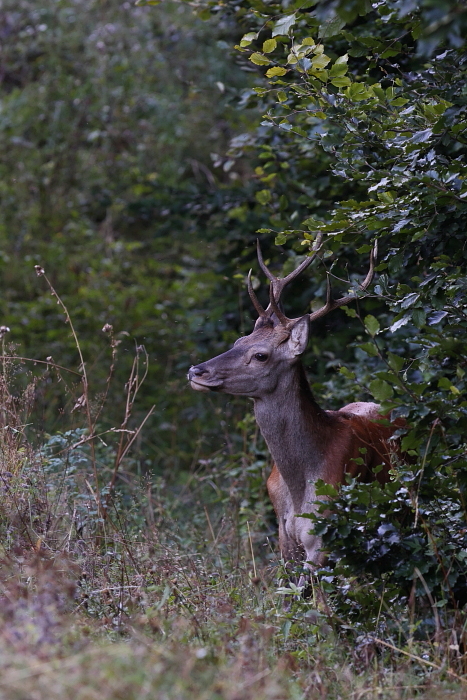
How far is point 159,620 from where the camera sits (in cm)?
371

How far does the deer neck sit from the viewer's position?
5.33 metres

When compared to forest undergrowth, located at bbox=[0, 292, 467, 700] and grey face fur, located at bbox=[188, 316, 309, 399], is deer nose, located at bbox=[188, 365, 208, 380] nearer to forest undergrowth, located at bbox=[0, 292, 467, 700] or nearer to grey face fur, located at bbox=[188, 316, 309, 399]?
grey face fur, located at bbox=[188, 316, 309, 399]

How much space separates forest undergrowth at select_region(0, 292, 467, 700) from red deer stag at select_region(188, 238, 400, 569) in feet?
1.48

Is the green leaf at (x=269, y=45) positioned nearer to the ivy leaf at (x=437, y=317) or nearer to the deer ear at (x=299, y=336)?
the ivy leaf at (x=437, y=317)

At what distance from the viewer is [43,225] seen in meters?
11.7

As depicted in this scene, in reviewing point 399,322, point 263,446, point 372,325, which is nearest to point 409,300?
point 399,322

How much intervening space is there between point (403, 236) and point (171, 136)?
838 cm

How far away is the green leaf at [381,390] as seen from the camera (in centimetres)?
369

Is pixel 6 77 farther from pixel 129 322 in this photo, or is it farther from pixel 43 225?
pixel 129 322

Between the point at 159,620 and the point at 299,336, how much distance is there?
2.18 metres

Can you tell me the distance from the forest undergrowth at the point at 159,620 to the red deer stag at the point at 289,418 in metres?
0.45

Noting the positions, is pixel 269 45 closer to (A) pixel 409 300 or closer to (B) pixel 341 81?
(B) pixel 341 81

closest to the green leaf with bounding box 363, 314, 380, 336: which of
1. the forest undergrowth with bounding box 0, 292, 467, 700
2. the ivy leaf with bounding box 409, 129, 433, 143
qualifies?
the ivy leaf with bounding box 409, 129, 433, 143

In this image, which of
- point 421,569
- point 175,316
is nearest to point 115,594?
point 421,569
